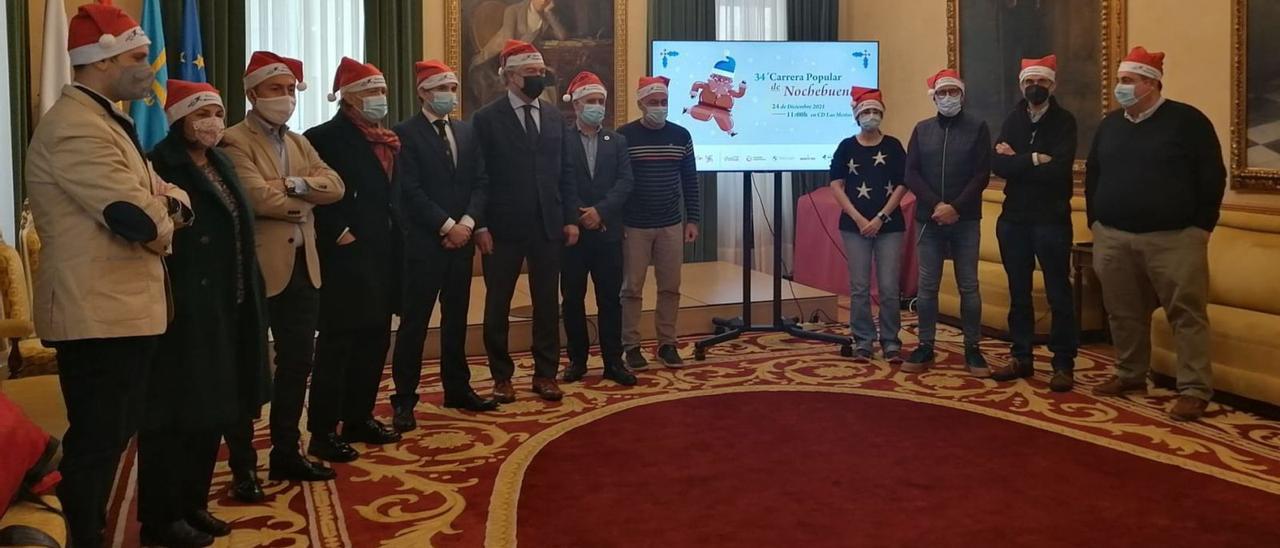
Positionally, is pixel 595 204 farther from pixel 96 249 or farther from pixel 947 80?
pixel 96 249

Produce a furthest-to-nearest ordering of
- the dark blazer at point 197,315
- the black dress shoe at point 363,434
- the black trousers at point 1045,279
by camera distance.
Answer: the black trousers at point 1045,279 < the black dress shoe at point 363,434 < the dark blazer at point 197,315

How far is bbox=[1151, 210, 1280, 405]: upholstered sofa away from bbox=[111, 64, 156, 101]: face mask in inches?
170

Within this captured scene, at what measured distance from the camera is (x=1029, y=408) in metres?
4.63

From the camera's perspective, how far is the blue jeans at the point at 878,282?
17.9ft

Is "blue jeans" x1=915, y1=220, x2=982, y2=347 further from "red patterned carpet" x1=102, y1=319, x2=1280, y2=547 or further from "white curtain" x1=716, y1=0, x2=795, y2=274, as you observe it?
"white curtain" x1=716, y1=0, x2=795, y2=274

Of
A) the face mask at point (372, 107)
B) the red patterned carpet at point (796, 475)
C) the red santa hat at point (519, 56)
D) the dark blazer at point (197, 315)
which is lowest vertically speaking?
the red patterned carpet at point (796, 475)

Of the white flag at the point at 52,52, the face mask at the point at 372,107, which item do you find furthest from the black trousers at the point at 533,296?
the white flag at the point at 52,52

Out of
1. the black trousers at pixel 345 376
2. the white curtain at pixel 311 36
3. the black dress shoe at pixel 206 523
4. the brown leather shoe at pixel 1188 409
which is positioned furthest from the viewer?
the white curtain at pixel 311 36

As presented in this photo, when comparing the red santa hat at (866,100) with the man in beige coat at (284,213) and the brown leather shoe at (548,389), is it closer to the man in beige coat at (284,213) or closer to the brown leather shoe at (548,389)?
the brown leather shoe at (548,389)

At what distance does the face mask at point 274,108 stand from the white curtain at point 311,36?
441 cm

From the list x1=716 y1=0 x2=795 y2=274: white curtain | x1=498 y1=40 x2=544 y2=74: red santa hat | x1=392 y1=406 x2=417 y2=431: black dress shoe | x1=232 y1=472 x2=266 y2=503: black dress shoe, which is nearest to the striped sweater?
x1=498 y1=40 x2=544 y2=74: red santa hat

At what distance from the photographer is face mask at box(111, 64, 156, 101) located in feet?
8.78

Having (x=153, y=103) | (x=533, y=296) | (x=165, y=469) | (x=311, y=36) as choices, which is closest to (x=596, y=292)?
(x=533, y=296)

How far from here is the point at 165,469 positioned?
2969 mm
